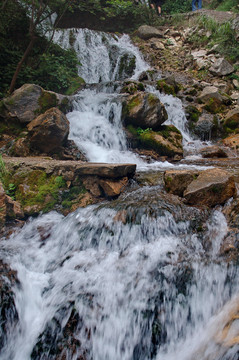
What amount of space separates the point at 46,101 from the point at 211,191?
18.0ft

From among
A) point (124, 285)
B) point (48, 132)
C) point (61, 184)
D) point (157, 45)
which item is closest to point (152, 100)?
point (48, 132)

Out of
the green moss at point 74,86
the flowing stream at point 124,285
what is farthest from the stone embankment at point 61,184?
the green moss at point 74,86

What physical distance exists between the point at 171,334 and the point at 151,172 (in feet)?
11.7

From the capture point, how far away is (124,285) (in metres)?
2.53

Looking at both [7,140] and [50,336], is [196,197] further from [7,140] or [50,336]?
[7,140]

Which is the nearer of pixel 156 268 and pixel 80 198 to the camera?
pixel 156 268

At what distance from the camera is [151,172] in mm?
5242

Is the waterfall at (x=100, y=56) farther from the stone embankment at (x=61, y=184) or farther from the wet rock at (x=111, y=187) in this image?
the wet rock at (x=111, y=187)

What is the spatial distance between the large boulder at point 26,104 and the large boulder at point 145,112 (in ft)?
8.67

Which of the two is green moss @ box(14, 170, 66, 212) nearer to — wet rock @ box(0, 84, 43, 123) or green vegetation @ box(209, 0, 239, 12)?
wet rock @ box(0, 84, 43, 123)

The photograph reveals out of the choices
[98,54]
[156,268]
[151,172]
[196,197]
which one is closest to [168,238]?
[156,268]

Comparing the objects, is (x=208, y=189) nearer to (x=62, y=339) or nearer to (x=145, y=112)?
(x=62, y=339)

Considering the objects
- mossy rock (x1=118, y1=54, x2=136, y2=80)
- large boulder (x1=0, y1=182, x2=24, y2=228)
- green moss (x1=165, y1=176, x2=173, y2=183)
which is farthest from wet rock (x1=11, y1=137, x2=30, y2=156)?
mossy rock (x1=118, y1=54, x2=136, y2=80)

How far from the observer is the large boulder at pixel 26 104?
6281 mm
